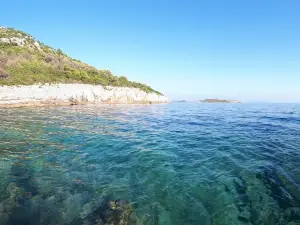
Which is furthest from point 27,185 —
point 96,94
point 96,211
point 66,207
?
point 96,94

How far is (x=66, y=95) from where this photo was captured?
160 ft

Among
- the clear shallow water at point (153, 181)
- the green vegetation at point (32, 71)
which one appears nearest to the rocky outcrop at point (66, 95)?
the green vegetation at point (32, 71)

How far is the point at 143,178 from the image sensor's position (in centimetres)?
837

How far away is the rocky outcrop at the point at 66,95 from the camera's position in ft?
128

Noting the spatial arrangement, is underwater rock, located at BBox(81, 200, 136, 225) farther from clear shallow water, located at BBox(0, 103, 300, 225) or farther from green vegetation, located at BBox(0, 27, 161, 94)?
green vegetation, located at BBox(0, 27, 161, 94)

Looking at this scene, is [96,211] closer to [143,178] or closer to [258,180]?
[143,178]

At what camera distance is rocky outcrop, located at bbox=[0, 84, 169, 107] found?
39.0m

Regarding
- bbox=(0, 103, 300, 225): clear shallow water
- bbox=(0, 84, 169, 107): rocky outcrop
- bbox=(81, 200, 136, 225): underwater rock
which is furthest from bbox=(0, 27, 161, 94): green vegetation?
bbox=(81, 200, 136, 225): underwater rock

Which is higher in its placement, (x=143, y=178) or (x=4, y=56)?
(x=4, y=56)

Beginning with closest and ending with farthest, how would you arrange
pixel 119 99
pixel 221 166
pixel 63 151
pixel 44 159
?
pixel 221 166, pixel 44 159, pixel 63 151, pixel 119 99

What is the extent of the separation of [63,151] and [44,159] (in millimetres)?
1559

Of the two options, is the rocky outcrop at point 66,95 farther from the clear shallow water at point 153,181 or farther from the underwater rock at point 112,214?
the underwater rock at point 112,214

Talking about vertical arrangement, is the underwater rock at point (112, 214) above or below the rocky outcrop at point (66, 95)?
below

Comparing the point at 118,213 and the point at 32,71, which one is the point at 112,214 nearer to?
the point at 118,213
